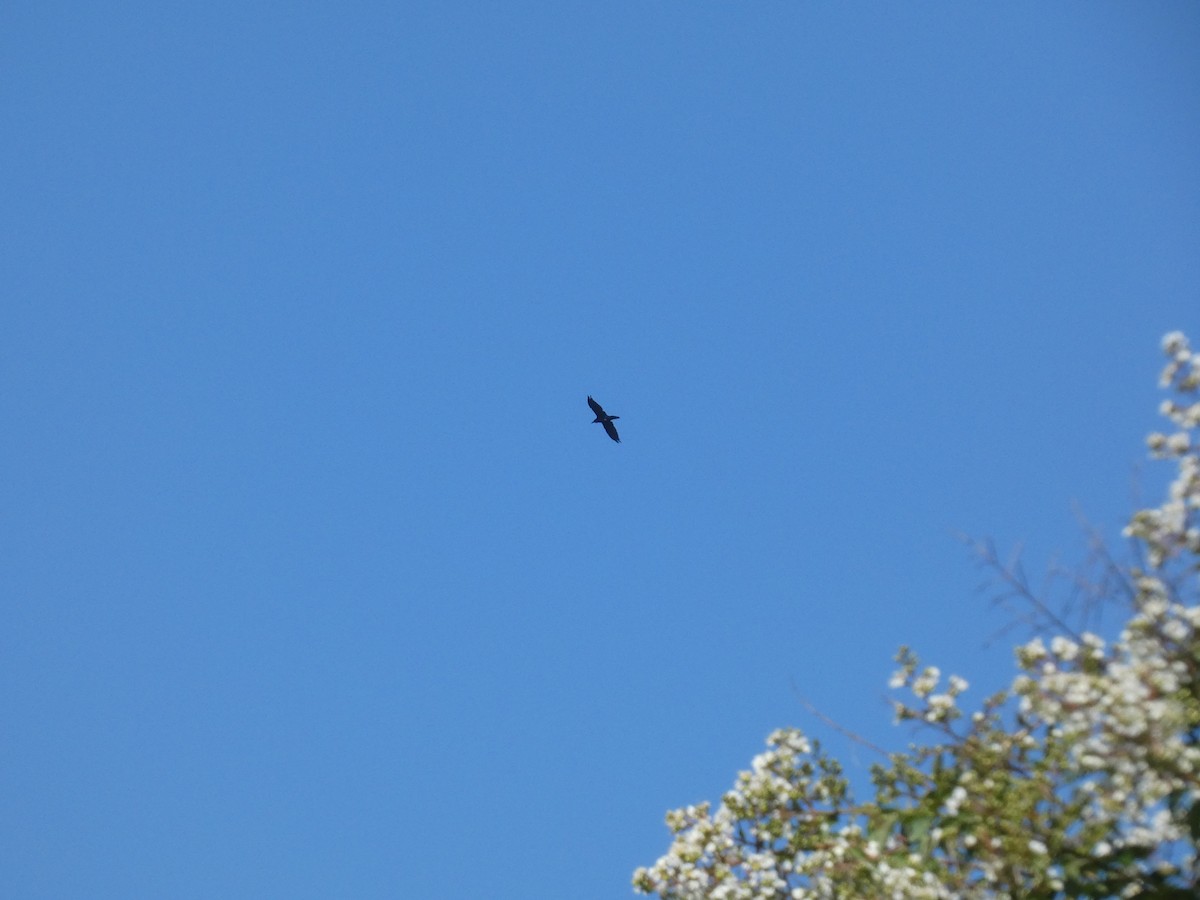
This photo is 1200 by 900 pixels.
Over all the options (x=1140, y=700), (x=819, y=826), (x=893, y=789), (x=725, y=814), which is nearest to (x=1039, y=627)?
(x=1140, y=700)

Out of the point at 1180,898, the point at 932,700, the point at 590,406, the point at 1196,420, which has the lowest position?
the point at 1180,898

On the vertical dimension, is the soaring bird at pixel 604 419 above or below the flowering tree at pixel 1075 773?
above

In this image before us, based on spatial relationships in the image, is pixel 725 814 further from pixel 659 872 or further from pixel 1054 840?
pixel 1054 840

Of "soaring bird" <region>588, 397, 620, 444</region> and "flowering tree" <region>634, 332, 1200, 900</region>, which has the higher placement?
"soaring bird" <region>588, 397, 620, 444</region>

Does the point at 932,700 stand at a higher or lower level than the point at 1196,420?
lower

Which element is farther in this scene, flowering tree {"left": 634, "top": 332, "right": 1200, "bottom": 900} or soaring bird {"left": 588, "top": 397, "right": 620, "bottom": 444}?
soaring bird {"left": 588, "top": 397, "right": 620, "bottom": 444}

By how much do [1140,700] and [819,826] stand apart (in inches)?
189

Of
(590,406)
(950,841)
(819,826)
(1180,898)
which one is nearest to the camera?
(1180,898)

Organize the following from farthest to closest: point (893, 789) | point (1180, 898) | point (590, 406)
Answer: point (590, 406), point (893, 789), point (1180, 898)

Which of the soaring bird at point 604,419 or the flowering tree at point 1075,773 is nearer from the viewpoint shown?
the flowering tree at point 1075,773

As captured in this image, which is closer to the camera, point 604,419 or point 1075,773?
point 1075,773

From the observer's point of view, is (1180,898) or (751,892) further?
(751,892)

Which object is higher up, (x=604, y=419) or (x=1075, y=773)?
(x=604, y=419)

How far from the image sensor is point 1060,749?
1031 centimetres
